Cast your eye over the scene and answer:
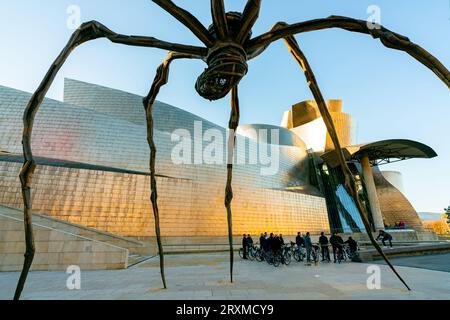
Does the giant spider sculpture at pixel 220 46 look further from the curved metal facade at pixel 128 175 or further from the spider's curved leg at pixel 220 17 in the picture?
the curved metal facade at pixel 128 175

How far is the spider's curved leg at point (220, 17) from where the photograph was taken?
262cm

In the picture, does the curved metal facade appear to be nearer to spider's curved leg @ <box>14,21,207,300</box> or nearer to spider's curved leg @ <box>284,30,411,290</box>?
spider's curved leg @ <box>14,21,207,300</box>

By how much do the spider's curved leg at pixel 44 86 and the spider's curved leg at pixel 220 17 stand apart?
33 centimetres

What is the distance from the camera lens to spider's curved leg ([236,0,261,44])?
8.55ft

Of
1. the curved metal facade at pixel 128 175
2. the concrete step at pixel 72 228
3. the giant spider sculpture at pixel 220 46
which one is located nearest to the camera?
the giant spider sculpture at pixel 220 46

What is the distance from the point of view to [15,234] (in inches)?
380

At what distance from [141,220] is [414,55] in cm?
2423

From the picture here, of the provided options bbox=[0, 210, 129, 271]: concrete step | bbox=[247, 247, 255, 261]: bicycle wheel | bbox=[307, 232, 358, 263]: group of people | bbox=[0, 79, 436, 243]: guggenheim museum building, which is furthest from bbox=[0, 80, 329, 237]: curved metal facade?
bbox=[307, 232, 358, 263]: group of people

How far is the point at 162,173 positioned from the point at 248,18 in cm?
2698

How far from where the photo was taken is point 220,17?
8.69 feet

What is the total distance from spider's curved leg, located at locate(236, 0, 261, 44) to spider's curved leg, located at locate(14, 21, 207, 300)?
465 millimetres

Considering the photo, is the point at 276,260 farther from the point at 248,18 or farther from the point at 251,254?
the point at 248,18

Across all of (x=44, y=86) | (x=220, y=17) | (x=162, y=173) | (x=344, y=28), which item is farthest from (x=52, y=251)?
(x=162, y=173)

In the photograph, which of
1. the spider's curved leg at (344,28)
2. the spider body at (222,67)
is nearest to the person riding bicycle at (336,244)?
the spider's curved leg at (344,28)
